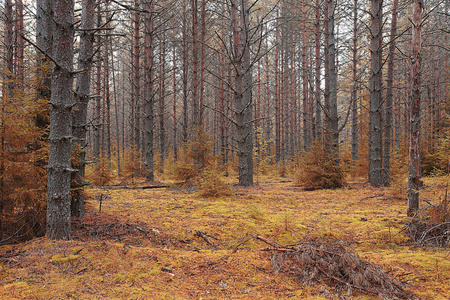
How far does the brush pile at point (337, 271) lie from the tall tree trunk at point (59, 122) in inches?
112

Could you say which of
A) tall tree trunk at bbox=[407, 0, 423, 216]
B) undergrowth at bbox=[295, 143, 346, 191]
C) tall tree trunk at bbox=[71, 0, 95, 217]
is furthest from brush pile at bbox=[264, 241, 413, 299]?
undergrowth at bbox=[295, 143, 346, 191]

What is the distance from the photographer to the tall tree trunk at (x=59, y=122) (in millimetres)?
3297

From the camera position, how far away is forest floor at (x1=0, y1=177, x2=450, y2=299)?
2229 mm

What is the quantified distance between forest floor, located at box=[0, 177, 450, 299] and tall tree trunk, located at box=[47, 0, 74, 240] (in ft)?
1.11

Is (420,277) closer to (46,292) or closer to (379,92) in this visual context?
(46,292)

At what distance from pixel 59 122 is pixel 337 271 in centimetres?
375

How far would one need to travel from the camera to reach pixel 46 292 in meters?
2.09

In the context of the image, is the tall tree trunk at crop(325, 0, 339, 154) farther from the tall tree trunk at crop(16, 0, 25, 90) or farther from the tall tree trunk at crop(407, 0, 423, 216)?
the tall tree trunk at crop(16, 0, 25, 90)

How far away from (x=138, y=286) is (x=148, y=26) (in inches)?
483

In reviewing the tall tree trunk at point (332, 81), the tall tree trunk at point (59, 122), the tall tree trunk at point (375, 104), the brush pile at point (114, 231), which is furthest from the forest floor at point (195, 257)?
the tall tree trunk at point (332, 81)

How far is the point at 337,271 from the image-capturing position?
8.36ft

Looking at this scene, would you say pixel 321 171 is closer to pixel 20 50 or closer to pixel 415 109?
pixel 415 109

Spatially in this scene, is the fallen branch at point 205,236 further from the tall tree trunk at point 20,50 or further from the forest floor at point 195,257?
the tall tree trunk at point 20,50

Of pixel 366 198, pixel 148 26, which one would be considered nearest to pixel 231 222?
pixel 366 198
